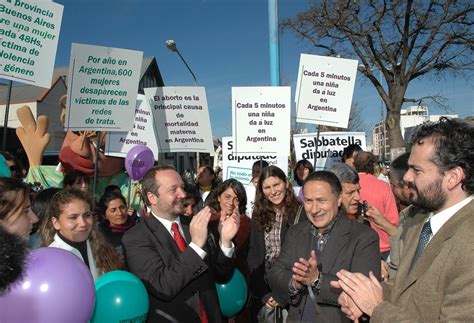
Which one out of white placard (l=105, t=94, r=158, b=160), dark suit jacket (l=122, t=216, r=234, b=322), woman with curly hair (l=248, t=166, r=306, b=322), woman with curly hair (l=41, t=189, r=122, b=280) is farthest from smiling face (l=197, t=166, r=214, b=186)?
woman with curly hair (l=41, t=189, r=122, b=280)

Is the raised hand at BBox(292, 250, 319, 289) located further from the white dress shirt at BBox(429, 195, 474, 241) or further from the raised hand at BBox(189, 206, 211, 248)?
the white dress shirt at BBox(429, 195, 474, 241)

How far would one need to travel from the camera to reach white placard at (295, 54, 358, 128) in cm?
586

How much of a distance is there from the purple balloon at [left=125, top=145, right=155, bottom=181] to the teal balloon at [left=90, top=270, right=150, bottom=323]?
335cm

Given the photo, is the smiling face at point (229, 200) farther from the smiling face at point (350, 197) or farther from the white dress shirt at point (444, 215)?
the white dress shirt at point (444, 215)

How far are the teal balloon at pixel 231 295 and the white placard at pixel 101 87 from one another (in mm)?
2505

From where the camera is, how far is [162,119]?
601 cm

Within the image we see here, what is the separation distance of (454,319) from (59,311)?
1670mm

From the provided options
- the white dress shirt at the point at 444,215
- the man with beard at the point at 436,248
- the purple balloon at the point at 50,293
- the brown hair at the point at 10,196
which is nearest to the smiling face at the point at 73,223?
the brown hair at the point at 10,196

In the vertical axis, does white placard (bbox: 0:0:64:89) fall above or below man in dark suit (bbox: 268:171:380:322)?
above

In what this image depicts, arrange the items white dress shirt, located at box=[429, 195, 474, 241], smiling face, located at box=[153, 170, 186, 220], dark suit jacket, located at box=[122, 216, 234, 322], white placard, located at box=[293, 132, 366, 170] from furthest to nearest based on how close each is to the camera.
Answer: white placard, located at box=[293, 132, 366, 170] → smiling face, located at box=[153, 170, 186, 220] → dark suit jacket, located at box=[122, 216, 234, 322] → white dress shirt, located at box=[429, 195, 474, 241]

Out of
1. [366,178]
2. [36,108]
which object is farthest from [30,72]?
[36,108]

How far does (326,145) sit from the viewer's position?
8.06 metres

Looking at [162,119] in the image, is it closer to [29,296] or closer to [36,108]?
[29,296]

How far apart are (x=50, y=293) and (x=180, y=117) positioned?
4262mm
